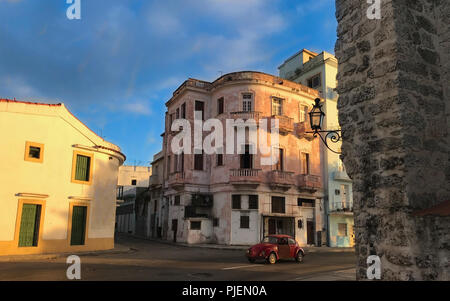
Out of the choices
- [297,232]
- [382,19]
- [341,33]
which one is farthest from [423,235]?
[297,232]

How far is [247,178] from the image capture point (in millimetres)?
27438

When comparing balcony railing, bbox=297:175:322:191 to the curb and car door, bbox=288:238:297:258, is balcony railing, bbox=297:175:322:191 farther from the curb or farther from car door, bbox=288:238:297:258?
the curb

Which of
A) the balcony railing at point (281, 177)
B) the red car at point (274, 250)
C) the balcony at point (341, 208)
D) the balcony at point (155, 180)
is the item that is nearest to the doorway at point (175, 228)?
the balcony at point (155, 180)

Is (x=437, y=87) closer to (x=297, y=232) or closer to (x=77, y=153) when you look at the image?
(x=77, y=153)

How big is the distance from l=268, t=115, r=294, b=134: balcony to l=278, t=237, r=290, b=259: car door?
14810 mm

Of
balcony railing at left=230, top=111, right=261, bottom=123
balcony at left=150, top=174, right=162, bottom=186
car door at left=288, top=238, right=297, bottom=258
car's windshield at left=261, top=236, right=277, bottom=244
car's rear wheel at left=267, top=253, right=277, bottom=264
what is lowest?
car's rear wheel at left=267, top=253, right=277, bottom=264

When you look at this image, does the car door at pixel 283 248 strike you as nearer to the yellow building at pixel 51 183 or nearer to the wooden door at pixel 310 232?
the yellow building at pixel 51 183

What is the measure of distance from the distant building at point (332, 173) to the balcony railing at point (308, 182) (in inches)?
80.1

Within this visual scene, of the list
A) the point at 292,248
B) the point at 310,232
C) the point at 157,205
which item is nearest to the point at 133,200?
the point at 157,205

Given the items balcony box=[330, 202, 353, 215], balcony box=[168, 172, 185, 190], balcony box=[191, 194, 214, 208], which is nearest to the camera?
balcony box=[191, 194, 214, 208]

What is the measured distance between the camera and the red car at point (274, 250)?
15.1 metres

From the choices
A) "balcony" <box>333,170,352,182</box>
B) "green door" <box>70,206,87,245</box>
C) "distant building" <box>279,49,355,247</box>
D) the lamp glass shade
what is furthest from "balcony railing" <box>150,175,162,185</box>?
the lamp glass shade

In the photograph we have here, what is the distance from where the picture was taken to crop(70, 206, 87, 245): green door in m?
19.4

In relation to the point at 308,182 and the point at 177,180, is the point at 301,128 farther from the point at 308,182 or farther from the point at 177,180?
the point at 177,180
